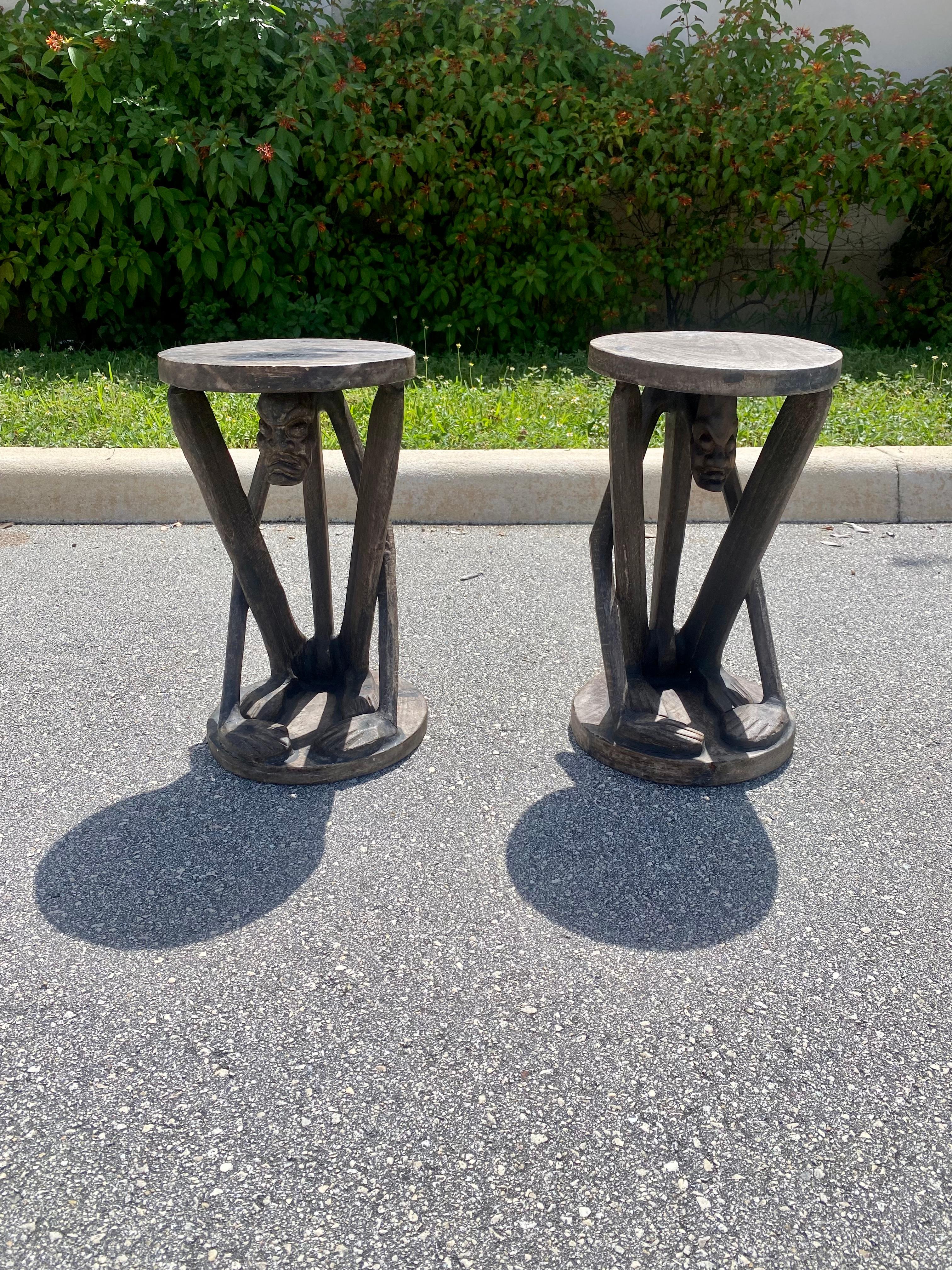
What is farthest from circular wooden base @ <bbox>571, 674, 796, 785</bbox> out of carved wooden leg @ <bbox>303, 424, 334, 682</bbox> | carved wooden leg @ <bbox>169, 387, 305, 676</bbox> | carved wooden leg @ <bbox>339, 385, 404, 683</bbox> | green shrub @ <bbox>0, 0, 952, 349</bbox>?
green shrub @ <bbox>0, 0, 952, 349</bbox>

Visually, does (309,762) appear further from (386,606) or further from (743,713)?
(743,713)

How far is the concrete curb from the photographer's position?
14.0 feet

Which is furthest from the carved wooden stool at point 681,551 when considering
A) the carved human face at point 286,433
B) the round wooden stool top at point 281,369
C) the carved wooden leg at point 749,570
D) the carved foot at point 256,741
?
the carved foot at point 256,741

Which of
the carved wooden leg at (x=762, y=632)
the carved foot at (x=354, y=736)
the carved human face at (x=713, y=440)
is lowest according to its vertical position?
the carved foot at (x=354, y=736)

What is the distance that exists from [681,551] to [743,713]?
0.47 metres

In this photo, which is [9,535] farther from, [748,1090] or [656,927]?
[748,1090]

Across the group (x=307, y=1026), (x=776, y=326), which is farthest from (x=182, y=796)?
(x=776, y=326)

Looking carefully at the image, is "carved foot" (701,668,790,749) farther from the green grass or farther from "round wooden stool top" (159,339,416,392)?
the green grass

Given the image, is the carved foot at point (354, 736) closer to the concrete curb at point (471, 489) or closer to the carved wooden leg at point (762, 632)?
the carved wooden leg at point (762, 632)

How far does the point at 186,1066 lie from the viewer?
168cm

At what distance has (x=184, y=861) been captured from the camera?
2213 mm

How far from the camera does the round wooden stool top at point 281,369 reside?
2.05 metres

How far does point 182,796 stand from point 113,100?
15.8 ft

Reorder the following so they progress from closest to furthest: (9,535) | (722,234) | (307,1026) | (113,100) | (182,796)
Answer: (307,1026) < (182,796) < (9,535) < (113,100) < (722,234)
